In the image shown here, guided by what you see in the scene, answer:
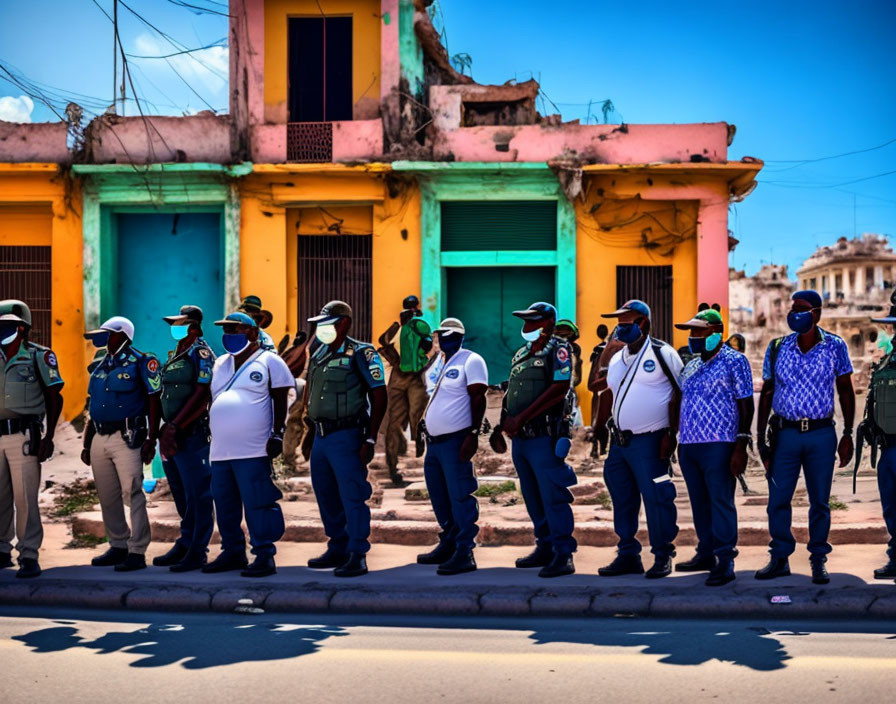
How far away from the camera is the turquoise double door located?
18.3 m

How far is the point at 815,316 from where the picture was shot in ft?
22.9

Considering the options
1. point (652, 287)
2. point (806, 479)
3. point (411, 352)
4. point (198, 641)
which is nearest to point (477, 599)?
point (198, 641)

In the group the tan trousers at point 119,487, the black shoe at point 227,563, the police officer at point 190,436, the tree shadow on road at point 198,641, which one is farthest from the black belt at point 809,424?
the tan trousers at point 119,487

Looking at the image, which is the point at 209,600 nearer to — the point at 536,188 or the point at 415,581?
the point at 415,581

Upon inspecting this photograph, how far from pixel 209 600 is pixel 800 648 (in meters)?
3.47

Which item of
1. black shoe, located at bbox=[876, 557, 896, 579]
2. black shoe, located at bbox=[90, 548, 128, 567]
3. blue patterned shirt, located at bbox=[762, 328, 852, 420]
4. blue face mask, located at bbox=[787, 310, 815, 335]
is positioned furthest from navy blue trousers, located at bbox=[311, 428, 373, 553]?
black shoe, located at bbox=[876, 557, 896, 579]

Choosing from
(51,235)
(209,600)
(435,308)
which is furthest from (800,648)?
(51,235)

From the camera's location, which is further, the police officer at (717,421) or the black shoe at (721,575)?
the police officer at (717,421)

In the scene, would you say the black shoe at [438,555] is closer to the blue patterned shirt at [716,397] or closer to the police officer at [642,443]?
the police officer at [642,443]

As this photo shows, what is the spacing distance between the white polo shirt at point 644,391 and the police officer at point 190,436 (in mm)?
2862

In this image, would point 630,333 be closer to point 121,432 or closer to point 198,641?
point 198,641

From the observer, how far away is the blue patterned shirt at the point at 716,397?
696cm

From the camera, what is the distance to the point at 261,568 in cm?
739

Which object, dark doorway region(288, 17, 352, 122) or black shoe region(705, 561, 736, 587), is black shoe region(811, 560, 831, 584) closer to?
black shoe region(705, 561, 736, 587)
